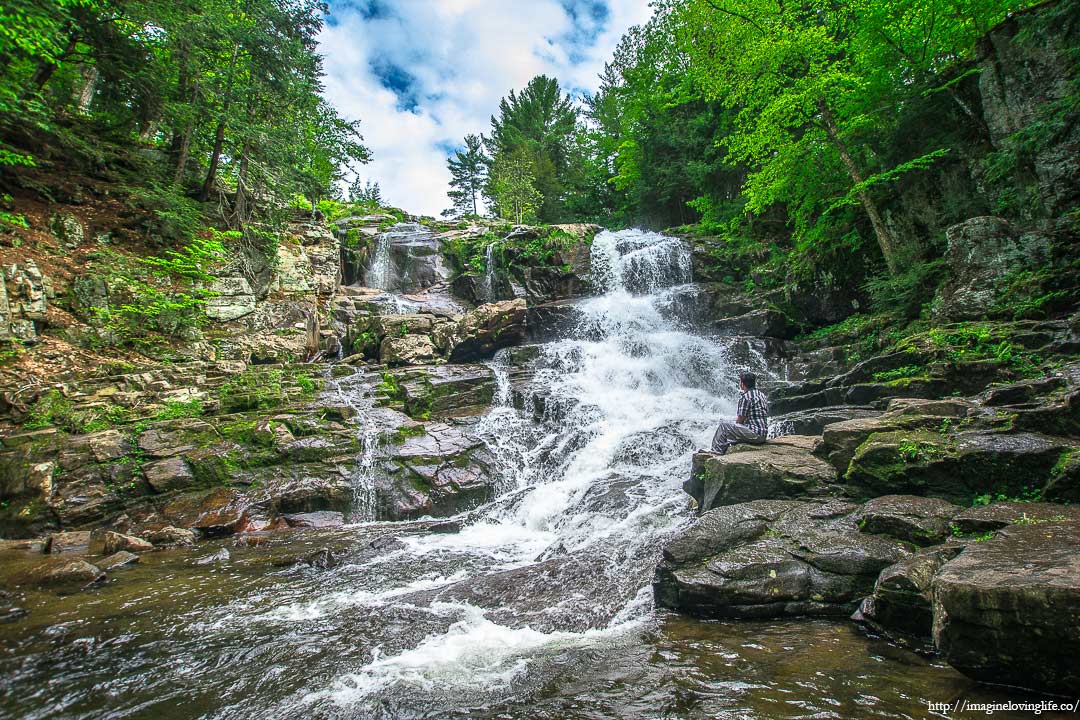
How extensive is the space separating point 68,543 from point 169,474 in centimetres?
181

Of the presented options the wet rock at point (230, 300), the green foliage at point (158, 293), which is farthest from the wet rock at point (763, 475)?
the wet rock at point (230, 300)

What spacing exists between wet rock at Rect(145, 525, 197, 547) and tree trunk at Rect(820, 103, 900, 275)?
60.0 feet

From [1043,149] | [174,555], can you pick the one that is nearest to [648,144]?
[1043,149]

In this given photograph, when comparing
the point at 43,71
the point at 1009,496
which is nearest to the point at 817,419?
the point at 1009,496

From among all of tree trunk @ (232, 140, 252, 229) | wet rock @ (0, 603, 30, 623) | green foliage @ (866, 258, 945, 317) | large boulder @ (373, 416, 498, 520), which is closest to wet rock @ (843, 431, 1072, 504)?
large boulder @ (373, 416, 498, 520)

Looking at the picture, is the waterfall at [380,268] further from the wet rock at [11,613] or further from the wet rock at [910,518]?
the wet rock at [910,518]

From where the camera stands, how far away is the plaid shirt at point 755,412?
25.8 feet

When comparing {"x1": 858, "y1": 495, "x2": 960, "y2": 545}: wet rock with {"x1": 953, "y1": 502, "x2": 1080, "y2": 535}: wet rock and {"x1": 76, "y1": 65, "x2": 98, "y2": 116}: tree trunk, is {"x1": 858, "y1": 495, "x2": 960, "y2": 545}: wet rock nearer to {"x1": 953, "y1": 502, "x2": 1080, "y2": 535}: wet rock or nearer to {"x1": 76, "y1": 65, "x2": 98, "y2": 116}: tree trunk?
{"x1": 953, "y1": 502, "x2": 1080, "y2": 535}: wet rock

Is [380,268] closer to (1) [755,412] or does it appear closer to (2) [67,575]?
(2) [67,575]

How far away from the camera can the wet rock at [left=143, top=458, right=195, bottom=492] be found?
8844 millimetres

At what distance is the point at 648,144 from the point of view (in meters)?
25.6

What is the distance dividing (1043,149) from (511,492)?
46.4 feet

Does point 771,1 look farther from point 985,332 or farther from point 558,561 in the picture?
point 558,561

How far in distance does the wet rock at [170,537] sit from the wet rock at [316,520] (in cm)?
162
